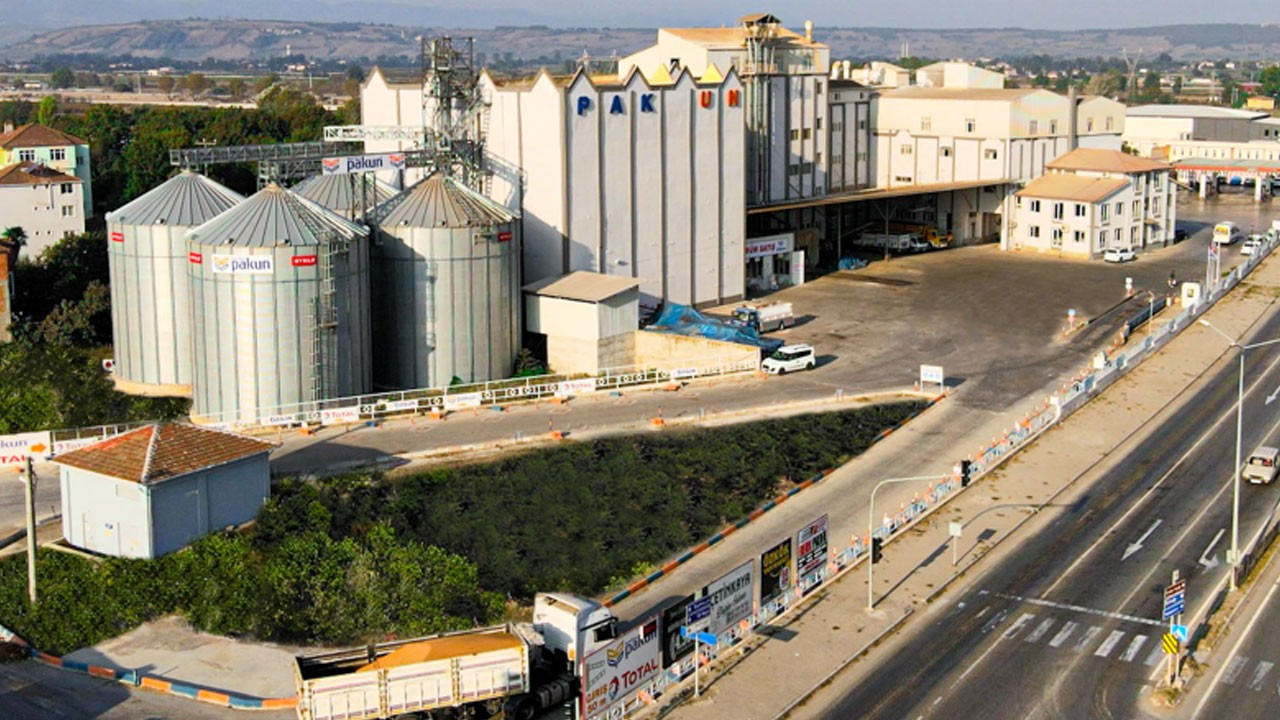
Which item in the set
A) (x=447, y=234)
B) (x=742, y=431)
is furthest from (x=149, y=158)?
(x=742, y=431)

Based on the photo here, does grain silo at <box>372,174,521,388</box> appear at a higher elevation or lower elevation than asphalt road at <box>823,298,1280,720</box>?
higher

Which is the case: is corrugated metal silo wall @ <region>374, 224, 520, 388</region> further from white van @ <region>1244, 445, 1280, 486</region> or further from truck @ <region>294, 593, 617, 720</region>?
white van @ <region>1244, 445, 1280, 486</region>

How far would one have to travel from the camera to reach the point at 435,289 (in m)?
71.6

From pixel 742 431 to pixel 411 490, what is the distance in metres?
15.6

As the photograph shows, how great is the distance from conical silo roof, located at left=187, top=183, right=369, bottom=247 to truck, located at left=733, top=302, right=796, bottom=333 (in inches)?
962

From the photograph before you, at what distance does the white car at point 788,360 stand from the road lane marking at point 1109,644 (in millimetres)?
31909

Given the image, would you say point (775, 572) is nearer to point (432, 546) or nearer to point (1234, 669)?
point (432, 546)

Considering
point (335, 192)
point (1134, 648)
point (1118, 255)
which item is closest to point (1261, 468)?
point (1134, 648)

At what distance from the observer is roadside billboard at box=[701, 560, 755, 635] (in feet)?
140

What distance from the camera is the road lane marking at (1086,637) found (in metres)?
43.8

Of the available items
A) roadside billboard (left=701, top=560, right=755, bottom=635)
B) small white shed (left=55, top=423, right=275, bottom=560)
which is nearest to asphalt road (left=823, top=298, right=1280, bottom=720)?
roadside billboard (left=701, top=560, right=755, bottom=635)

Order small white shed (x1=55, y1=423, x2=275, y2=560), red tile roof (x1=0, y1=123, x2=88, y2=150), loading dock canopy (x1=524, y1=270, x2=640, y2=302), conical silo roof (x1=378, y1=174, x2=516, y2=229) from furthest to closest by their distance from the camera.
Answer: red tile roof (x1=0, y1=123, x2=88, y2=150) < loading dock canopy (x1=524, y1=270, x2=640, y2=302) < conical silo roof (x1=378, y1=174, x2=516, y2=229) < small white shed (x1=55, y1=423, x2=275, y2=560)

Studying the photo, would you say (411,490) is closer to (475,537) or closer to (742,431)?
(475,537)

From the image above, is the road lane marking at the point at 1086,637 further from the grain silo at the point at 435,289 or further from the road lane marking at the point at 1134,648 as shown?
the grain silo at the point at 435,289
